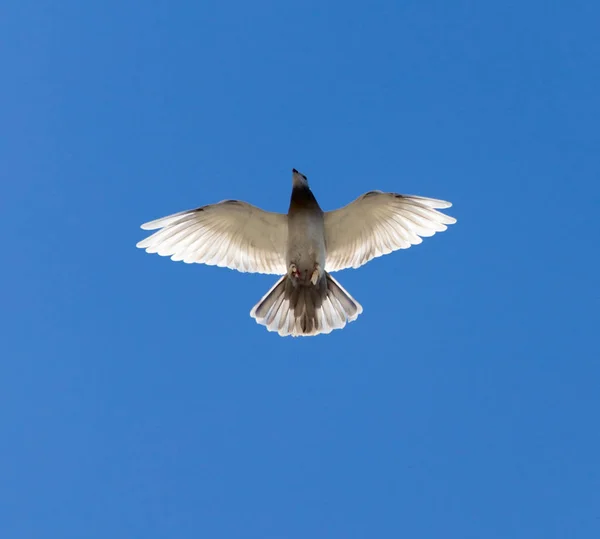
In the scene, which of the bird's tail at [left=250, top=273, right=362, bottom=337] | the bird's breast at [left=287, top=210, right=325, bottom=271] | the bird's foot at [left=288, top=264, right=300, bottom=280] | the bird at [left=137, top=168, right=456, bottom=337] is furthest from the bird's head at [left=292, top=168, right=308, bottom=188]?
the bird's tail at [left=250, top=273, right=362, bottom=337]

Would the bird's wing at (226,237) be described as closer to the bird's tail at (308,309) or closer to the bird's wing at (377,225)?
the bird's tail at (308,309)

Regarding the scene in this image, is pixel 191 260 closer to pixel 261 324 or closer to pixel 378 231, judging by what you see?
pixel 261 324

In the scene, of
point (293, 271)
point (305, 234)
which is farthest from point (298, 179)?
point (293, 271)

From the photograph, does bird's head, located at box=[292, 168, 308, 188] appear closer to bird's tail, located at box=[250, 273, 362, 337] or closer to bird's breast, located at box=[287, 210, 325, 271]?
bird's breast, located at box=[287, 210, 325, 271]

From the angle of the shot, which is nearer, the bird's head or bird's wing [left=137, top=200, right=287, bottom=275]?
bird's wing [left=137, top=200, right=287, bottom=275]

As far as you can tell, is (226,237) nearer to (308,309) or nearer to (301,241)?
(301,241)
